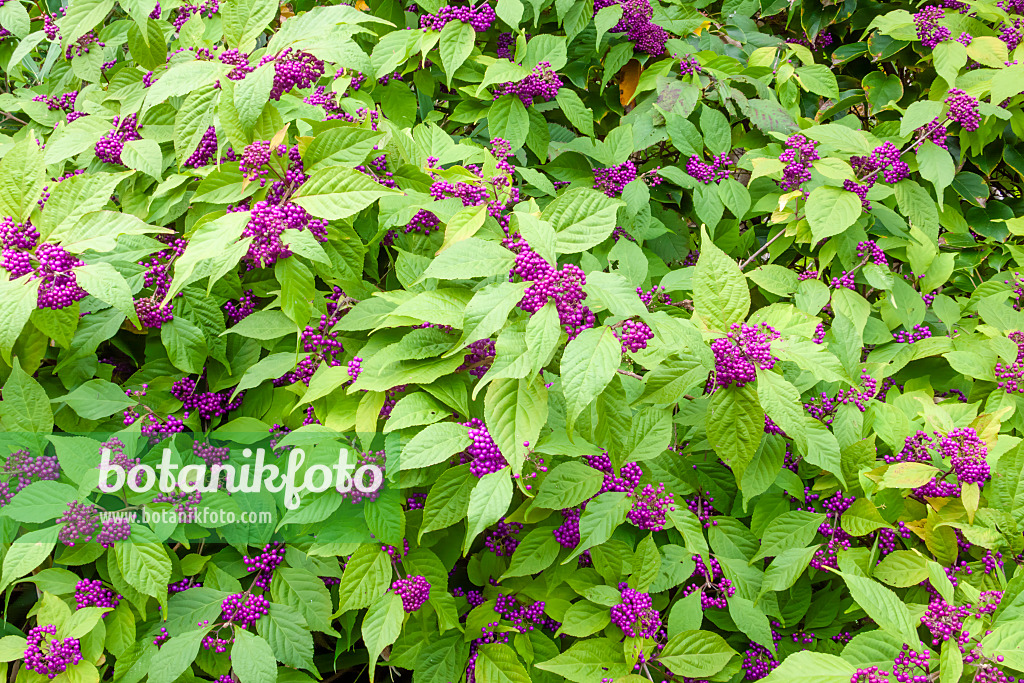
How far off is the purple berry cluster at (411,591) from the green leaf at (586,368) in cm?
56

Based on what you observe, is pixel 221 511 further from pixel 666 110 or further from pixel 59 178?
pixel 666 110

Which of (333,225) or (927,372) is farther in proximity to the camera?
(927,372)

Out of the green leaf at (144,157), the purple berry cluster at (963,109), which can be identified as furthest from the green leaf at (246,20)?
the purple berry cluster at (963,109)

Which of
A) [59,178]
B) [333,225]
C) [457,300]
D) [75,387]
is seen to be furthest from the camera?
[59,178]

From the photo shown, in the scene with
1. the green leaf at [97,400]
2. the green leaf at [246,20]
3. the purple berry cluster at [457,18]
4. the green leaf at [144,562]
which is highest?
the green leaf at [246,20]

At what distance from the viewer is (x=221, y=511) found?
1.55 meters

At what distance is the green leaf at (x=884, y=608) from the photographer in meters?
1.38

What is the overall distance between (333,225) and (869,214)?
1661 mm

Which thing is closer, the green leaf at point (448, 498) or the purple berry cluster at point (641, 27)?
the green leaf at point (448, 498)

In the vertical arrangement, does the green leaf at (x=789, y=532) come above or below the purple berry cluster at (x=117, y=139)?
below

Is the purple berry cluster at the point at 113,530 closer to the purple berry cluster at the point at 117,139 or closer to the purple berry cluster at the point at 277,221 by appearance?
the purple berry cluster at the point at 277,221

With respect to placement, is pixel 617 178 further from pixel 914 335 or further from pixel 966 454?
pixel 966 454

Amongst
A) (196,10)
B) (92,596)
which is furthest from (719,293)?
(196,10)

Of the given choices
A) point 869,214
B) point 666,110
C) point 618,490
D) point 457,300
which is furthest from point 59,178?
point 869,214
